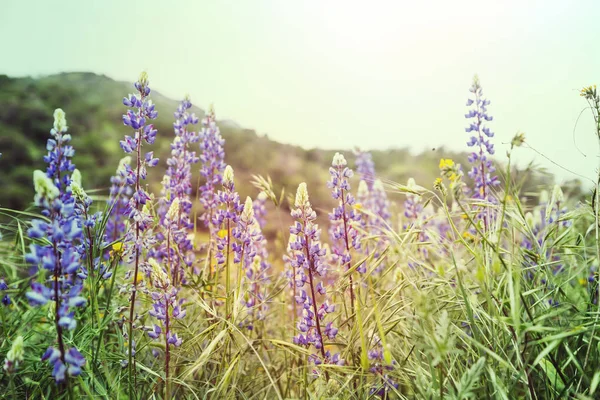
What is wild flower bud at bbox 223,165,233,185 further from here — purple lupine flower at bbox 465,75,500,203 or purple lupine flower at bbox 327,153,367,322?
purple lupine flower at bbox 465,75,500,203

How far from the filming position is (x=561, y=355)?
187cm

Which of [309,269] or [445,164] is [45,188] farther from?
[445,164]

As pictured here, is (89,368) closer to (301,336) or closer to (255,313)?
(301,336)

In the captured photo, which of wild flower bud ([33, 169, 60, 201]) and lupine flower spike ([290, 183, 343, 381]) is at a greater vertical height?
wild flower bud ([33, 169, 60, 201])

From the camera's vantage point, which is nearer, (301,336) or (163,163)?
(301,336)

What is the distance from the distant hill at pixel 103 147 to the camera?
26.8 feet

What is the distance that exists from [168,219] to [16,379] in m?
0.91

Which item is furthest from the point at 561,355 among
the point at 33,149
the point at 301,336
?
the point at 33,149

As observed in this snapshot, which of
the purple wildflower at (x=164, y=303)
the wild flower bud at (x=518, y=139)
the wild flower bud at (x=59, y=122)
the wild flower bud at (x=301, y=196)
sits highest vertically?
the wild flower bud at (x=518, y=139)

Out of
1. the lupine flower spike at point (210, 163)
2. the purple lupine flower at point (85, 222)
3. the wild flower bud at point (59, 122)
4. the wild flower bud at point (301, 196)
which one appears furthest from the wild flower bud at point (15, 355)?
the lupine flower spike at point (210, 163)

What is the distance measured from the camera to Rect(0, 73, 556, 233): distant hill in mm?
8172

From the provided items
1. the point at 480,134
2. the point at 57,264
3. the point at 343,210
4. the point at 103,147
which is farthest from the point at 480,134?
the point at 103,147

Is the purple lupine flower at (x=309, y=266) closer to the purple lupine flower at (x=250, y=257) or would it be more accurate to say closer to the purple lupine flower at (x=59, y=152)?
the purple lupine flower at (x=250, y=257)

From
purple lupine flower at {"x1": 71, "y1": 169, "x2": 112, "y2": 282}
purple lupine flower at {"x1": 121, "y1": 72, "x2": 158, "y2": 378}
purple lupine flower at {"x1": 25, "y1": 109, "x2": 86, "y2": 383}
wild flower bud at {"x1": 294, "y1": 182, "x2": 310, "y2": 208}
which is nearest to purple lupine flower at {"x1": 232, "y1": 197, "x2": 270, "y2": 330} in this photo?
wild flower bud at {"x1": 294, "y1": 182, "x2": 310, "y2": 208}
